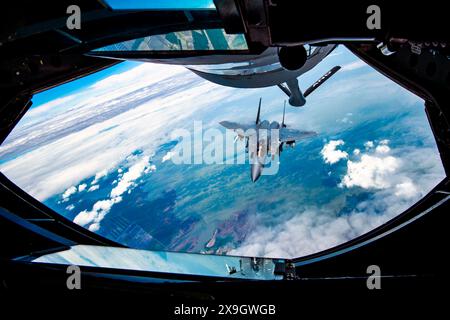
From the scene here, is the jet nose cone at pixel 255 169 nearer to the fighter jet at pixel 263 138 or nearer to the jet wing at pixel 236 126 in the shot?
the fighter jet at pixel 263 138

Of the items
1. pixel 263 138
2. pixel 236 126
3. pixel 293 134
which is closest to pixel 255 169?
pixel 263 138

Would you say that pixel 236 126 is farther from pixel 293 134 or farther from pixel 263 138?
pixel 293 134

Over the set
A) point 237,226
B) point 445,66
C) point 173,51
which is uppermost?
point 173,51

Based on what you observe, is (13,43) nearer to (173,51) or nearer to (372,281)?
(173,51)

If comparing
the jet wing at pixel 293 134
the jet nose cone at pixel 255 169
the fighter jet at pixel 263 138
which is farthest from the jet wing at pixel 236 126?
the jet nose cone at pixel 255 169

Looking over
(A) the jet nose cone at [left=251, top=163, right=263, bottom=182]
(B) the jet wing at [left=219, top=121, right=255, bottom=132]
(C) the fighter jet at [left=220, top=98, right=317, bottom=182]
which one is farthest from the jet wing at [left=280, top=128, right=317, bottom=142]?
(A) the jet nose cone at [left=251, top=163, right=263, bottom=182]

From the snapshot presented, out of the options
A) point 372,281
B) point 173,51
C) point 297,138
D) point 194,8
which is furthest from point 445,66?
point 297,138

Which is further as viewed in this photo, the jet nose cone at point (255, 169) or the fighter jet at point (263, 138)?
the jet nose cone at point (255, 169)
